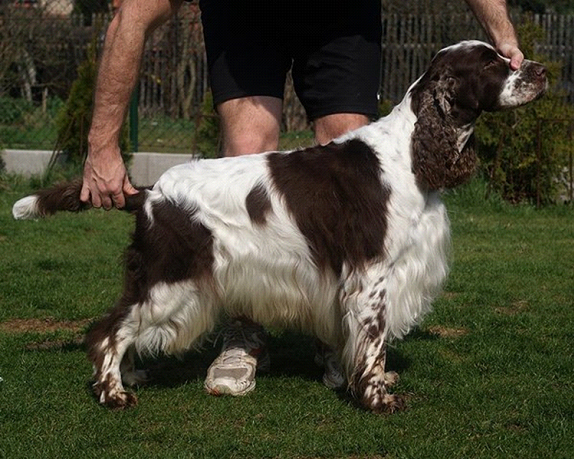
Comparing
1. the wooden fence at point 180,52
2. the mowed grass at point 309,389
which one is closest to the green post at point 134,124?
the wooden fence at point 180,52

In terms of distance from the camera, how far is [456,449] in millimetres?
3568

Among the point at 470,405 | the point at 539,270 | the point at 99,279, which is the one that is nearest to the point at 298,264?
the point at 470,405

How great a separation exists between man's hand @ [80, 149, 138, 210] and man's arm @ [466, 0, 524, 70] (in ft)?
5.08

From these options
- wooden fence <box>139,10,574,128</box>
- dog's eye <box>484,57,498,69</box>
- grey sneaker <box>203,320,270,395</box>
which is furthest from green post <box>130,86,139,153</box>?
dog's eye <box>484,57,498,69</box>

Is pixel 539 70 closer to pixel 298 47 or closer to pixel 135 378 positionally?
pixel 298 47

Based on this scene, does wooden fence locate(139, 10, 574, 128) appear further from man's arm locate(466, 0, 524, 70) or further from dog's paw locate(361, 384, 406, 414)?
dog's paw locate(361, 384, 406, 414)

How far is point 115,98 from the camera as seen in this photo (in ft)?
13.6

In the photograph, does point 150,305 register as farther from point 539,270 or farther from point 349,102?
point 539,270

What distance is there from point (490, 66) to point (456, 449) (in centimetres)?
144

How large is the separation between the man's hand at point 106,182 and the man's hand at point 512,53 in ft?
5.02

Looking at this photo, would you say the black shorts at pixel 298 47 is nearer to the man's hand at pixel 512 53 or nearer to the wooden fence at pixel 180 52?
the man's hand at pixel 512 53

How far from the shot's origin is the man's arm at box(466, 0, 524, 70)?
163 inches

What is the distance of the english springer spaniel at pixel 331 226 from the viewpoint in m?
4.01

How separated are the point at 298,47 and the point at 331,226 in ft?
3.16
